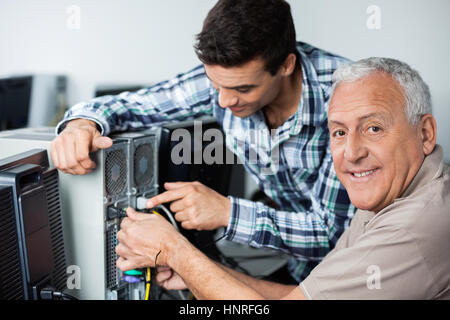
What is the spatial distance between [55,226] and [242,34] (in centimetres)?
65

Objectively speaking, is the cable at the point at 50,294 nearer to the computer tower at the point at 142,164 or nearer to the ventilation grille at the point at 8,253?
the ventilation grille at the point at 8,253

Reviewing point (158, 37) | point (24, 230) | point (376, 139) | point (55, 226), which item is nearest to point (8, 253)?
point (24, 230)

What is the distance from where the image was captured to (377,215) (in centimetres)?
89

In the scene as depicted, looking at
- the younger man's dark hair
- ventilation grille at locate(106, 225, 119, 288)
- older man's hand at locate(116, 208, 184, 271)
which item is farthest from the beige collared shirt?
the younger man's dark hair

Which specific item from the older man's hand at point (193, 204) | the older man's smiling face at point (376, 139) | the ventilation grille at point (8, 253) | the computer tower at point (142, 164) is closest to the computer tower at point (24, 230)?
the ventilation grille at point (8, 253)

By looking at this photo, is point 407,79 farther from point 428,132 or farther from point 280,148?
point 280,148

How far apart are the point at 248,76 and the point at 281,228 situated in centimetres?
43

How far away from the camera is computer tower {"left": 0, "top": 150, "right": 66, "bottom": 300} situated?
2.58 ft

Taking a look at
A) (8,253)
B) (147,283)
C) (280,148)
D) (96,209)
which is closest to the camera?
(8,253)

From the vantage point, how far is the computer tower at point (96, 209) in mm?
1034

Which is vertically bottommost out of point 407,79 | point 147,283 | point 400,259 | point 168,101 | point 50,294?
point 147,283
